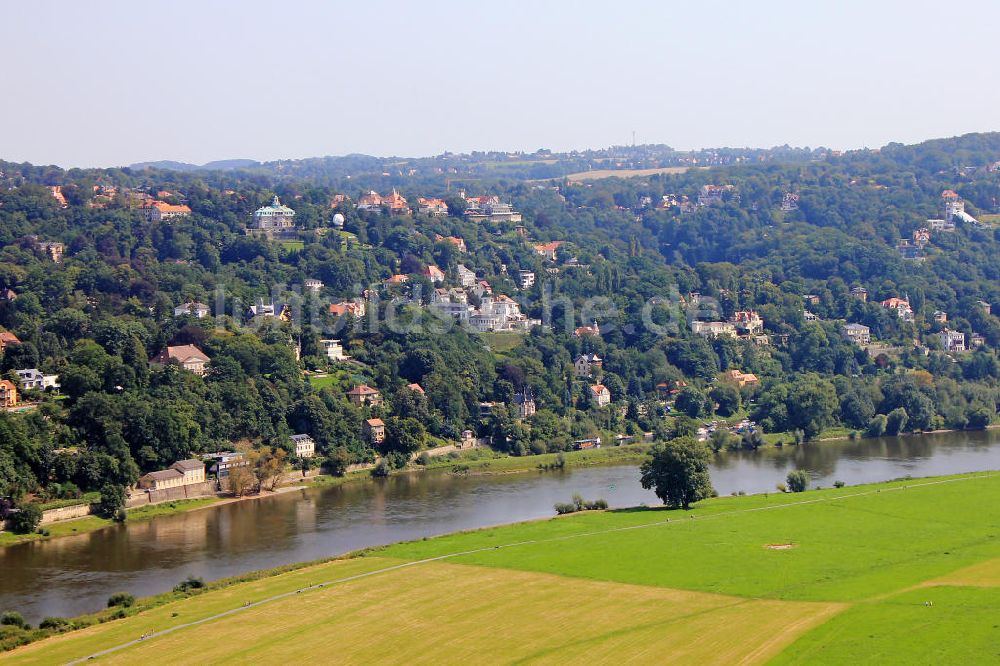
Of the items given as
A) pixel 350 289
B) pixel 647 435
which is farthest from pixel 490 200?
pixel 647 435

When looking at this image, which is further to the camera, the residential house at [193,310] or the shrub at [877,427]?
the residential house at [193,310]

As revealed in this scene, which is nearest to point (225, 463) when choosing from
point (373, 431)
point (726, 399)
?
point (373, 431)

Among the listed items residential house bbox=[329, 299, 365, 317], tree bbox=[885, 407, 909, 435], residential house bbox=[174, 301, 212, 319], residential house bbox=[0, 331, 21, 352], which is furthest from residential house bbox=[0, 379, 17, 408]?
tree bbox=[885, 407, 909, 435]

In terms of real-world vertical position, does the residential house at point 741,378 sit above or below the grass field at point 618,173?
below

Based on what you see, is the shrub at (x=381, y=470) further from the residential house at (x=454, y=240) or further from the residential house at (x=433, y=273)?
the residential house at (x=454, y=240)

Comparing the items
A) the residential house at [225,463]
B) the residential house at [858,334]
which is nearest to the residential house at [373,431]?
the residential house at [225,463]

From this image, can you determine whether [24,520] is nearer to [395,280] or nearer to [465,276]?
[395,280]

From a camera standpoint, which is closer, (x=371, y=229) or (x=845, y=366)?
(x=845, y=366)

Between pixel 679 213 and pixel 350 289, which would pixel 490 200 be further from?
pixel 350 289
